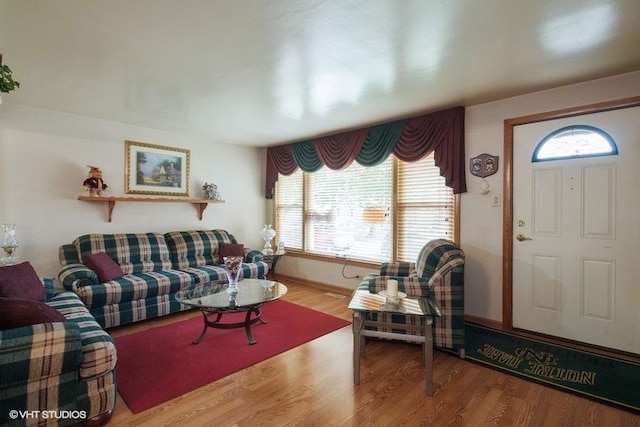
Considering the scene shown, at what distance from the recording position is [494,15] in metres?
1.69

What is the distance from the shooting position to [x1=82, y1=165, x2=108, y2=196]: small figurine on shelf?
3598mm

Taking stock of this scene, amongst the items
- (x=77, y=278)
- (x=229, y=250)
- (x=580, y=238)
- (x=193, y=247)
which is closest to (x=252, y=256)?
(x=229, y=250)

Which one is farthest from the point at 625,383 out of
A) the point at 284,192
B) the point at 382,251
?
the point at 284,192

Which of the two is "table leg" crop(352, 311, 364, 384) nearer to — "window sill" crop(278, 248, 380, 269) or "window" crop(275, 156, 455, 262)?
"window" crop(275, 156, 455, 262)

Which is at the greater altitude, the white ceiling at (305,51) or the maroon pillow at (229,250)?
the white ceiling at (305,51)

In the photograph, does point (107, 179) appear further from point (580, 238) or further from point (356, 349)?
point (580, 238)

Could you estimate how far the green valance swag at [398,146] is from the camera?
3261 millimetres

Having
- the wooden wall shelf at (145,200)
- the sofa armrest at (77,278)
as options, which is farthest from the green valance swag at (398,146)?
the sofa armrest at (77,278)

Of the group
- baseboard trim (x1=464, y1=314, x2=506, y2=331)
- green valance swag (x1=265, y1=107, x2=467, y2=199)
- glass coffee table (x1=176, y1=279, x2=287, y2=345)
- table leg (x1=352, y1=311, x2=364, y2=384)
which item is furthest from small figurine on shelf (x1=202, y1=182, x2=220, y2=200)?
baseboard trim (x1=464, y1=314, x2=506, y2=331)

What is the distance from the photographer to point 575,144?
2713mm

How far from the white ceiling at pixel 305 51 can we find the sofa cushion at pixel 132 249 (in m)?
1.51

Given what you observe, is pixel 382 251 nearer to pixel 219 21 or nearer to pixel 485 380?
pixel 485 380

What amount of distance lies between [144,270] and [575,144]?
186 inches

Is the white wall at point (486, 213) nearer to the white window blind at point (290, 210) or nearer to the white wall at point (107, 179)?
the white wall at point (107, 179)
